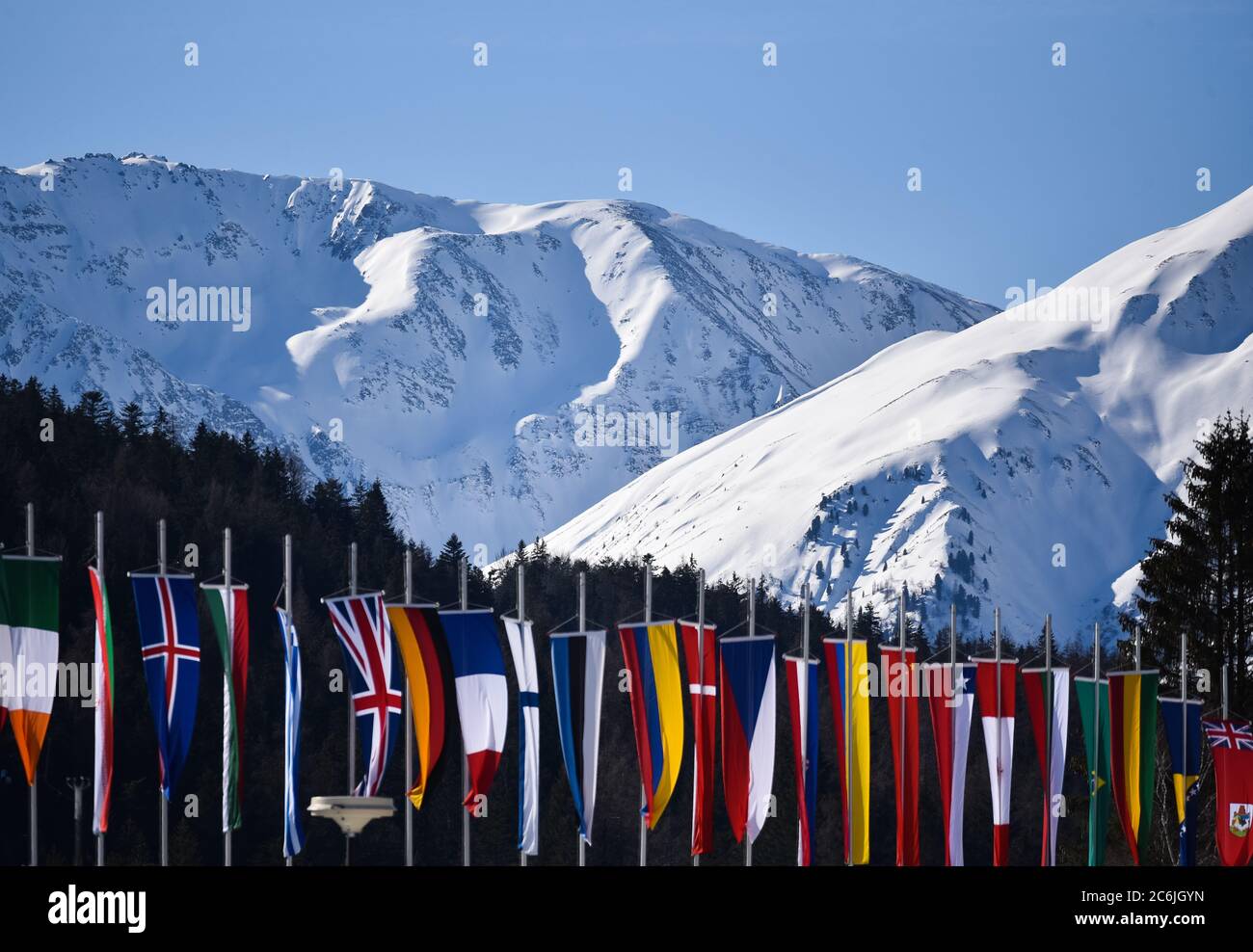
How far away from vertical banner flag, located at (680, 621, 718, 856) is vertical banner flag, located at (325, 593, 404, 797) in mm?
7156

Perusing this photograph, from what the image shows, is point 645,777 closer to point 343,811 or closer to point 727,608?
point 343,811

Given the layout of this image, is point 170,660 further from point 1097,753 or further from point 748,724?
point 1097,753

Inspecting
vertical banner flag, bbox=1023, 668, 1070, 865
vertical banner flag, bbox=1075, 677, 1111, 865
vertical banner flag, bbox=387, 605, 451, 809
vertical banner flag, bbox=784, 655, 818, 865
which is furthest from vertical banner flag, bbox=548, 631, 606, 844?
vertical banner flag, bbox=1075, 677, 1111, 865

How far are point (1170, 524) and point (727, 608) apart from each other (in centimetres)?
7358

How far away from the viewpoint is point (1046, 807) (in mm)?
52719

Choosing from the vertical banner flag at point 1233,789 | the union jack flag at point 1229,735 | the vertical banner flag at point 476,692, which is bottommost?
the vertical banner flag at point 1233,789

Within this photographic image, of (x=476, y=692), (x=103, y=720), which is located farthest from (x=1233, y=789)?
(x=103, y=720)

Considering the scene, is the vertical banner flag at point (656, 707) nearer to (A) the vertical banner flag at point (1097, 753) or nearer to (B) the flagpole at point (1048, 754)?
(B) the flagpole at point (1048, 754)

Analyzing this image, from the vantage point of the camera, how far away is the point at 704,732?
47.6 metres

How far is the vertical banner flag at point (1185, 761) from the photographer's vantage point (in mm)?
51969

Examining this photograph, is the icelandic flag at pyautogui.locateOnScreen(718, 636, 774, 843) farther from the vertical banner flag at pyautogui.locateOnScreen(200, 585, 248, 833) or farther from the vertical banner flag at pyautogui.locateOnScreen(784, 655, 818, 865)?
the vertical banner flag at pyautogui.locateOnScreen(200, 585, 248, 833)

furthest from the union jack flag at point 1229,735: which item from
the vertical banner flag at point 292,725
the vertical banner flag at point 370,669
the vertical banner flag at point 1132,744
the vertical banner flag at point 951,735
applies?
the vertical banner flag at point 292,725

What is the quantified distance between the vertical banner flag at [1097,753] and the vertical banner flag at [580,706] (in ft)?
45.9
